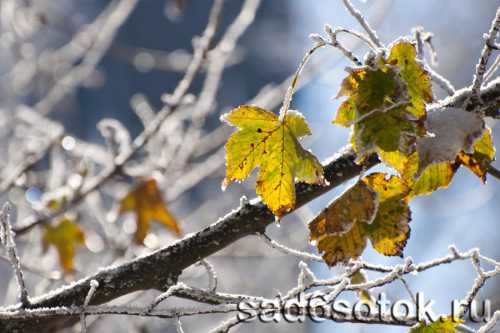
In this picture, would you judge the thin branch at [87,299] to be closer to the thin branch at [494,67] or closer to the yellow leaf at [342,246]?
the yellow leaf at [342,246]

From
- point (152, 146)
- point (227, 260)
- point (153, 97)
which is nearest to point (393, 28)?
point (227, 260)

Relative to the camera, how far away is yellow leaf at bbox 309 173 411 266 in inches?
45.9

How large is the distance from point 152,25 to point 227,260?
671 cm

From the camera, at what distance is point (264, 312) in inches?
51.0

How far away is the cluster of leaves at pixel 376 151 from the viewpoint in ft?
3.54

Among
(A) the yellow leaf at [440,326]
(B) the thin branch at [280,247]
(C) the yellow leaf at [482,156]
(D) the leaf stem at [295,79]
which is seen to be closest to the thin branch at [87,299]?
(B) the thin branch at [280,247]

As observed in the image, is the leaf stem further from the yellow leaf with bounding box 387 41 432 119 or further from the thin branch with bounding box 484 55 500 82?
the thin branch with bounding box 484 55 500 82

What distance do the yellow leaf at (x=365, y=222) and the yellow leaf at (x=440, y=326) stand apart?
5.7 inches

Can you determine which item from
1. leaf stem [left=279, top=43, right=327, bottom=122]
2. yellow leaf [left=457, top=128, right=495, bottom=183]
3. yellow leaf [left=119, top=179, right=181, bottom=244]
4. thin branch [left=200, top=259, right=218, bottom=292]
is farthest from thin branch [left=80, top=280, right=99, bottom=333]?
yellow leaf [left=119, top=179, right=181, bottom=244]

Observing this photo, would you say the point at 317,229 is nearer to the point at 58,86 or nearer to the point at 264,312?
the point at 264,312

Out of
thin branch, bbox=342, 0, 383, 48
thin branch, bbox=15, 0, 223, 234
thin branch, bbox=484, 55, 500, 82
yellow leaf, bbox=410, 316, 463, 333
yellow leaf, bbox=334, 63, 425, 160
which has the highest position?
thin branch, bbox=15, 0, 223, 234

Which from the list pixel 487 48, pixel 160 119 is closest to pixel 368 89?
pixel 487 48

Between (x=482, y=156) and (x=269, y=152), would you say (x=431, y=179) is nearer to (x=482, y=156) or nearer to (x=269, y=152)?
(x=482, y=156)

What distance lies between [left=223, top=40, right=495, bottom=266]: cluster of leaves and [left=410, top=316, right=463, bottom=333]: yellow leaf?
146 millimetres
